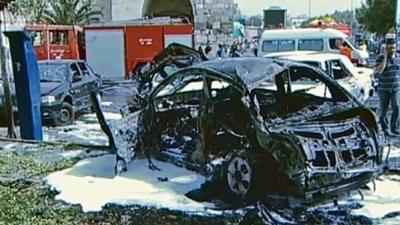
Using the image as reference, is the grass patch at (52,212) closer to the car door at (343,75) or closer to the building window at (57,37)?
the car door at (343,75)

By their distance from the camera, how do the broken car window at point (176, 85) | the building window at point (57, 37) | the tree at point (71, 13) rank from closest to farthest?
1. the broken car window at point (176, 85)
2. the building window at point (57, 37)
3. the tree at point (71, 13)

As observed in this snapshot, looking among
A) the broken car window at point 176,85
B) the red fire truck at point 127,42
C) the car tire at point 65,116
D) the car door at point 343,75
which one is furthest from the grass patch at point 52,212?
the red fire truck at point 127,42

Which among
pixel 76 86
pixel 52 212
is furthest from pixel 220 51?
pixel 52 212

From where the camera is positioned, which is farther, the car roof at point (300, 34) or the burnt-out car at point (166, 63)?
the car roof at point (300, 34)

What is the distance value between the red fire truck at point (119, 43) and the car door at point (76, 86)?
11064 millimetres

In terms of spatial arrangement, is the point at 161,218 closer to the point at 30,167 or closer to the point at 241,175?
the point at 241,175

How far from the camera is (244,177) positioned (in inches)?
297

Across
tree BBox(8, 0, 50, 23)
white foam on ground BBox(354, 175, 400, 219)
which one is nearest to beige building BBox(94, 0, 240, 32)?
tree BBox(8, 0, 50, 23)

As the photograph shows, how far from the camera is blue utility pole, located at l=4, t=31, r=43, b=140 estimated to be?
11812 mm

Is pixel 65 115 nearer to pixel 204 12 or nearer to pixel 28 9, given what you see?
pixel 28 9

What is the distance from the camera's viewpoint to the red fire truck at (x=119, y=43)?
26.9 m

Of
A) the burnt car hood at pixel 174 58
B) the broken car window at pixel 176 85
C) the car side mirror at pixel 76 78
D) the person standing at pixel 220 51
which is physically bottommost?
the person standing at pixel 220 51

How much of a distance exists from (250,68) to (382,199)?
2.24 meters

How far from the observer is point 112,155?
10445 mm
